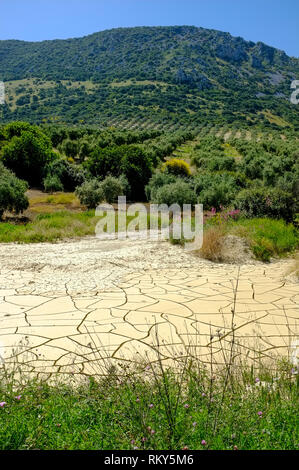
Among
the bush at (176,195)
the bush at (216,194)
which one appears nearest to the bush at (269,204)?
the bush at (216,194)

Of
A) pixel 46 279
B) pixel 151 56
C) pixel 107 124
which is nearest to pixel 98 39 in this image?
pixel 151 56

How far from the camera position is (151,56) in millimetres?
122312

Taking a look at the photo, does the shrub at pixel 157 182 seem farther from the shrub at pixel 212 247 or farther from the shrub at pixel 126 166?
the shrub at pixel 212 247

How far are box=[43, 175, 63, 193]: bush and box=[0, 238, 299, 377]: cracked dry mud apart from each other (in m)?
13.5

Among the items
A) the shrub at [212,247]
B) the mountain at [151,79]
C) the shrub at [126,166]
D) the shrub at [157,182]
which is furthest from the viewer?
the mountain at [151,79]

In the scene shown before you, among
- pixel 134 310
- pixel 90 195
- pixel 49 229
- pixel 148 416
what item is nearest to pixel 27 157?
pixel 90 195

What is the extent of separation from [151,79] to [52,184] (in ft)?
298

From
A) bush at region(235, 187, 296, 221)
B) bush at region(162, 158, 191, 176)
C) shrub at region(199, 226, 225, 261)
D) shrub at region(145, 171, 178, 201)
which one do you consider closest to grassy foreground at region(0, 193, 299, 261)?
shrub at region(199, 226, 225, 261)

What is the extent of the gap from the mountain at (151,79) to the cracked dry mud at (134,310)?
59445 mm

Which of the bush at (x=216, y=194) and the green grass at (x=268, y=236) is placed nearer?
the green grass at (x=268, y=236)

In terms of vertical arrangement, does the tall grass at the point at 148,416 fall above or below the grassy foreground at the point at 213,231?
below

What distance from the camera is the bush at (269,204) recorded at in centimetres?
1050

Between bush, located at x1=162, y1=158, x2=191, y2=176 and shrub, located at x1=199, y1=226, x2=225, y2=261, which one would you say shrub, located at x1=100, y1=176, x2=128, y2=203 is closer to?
bush, located at x1=162, y1=158, x2=191, y2=176

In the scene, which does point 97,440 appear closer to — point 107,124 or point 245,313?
point 245,313
